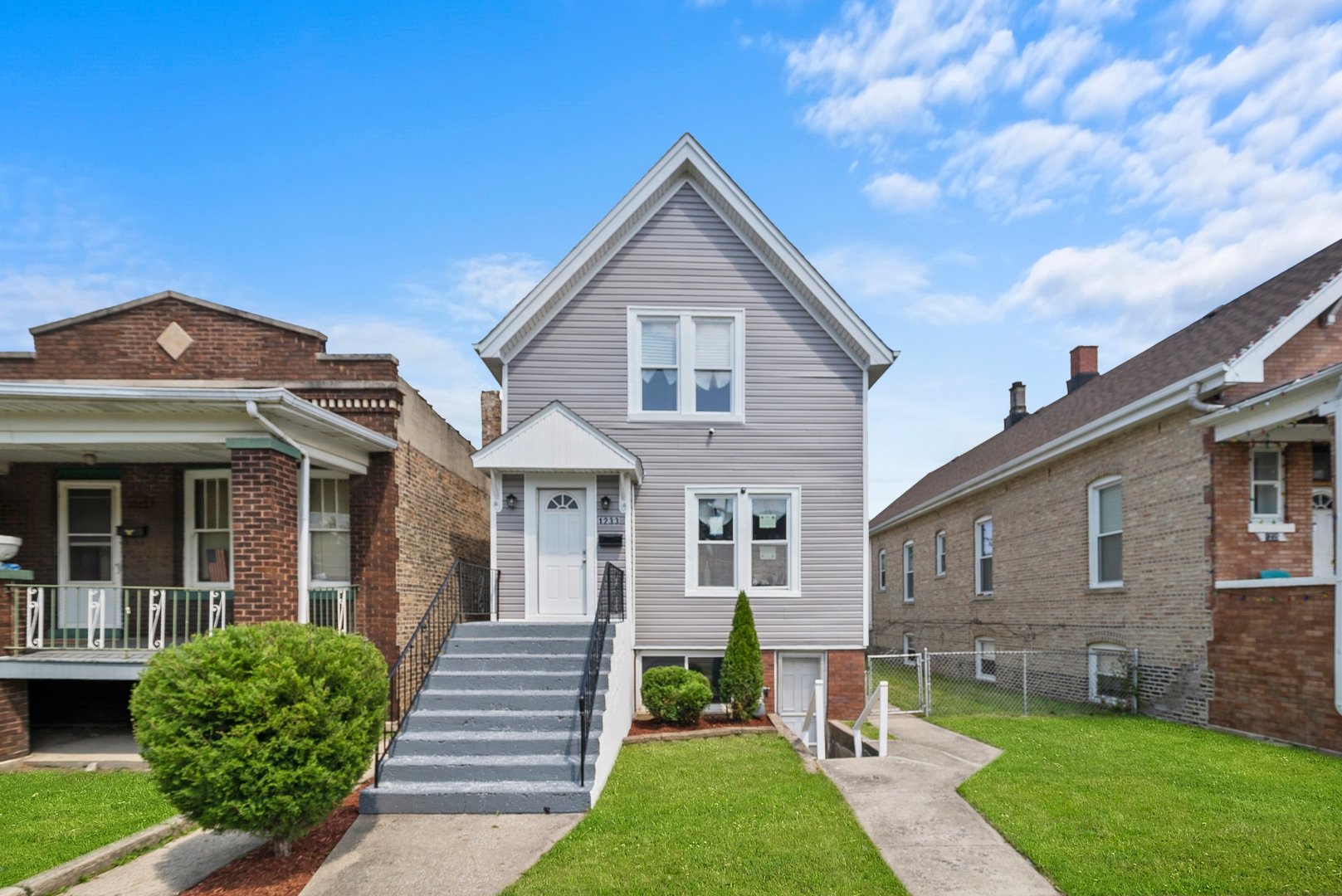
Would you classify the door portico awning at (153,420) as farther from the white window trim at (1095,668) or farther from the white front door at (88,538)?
the white window trim at (1095,668)

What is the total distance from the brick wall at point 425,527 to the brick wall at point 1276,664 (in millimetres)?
11093

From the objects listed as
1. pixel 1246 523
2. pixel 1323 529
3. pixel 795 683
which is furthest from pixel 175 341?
pixel 1323 529

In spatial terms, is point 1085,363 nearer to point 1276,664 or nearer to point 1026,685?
point 1026,685

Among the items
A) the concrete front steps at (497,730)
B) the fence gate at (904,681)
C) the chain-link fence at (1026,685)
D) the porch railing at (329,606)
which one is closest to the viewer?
the concrete front steps at (497,730)

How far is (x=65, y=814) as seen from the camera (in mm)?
7277

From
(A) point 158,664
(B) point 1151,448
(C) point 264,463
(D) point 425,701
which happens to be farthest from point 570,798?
(B) point 1151,448

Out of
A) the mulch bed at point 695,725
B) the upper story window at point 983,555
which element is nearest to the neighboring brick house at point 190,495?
the mulch bed at point 695,725

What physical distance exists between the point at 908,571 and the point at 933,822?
62.1 feet

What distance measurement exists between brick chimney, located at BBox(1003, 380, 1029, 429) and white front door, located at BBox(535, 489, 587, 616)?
701 inches

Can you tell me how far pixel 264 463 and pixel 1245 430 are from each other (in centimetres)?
1208

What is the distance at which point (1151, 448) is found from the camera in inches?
482

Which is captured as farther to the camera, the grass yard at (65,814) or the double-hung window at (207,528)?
the double-hung window at (207,528)

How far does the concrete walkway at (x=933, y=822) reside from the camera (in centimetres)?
566

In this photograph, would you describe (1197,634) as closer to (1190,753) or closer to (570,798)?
(1190,753)
